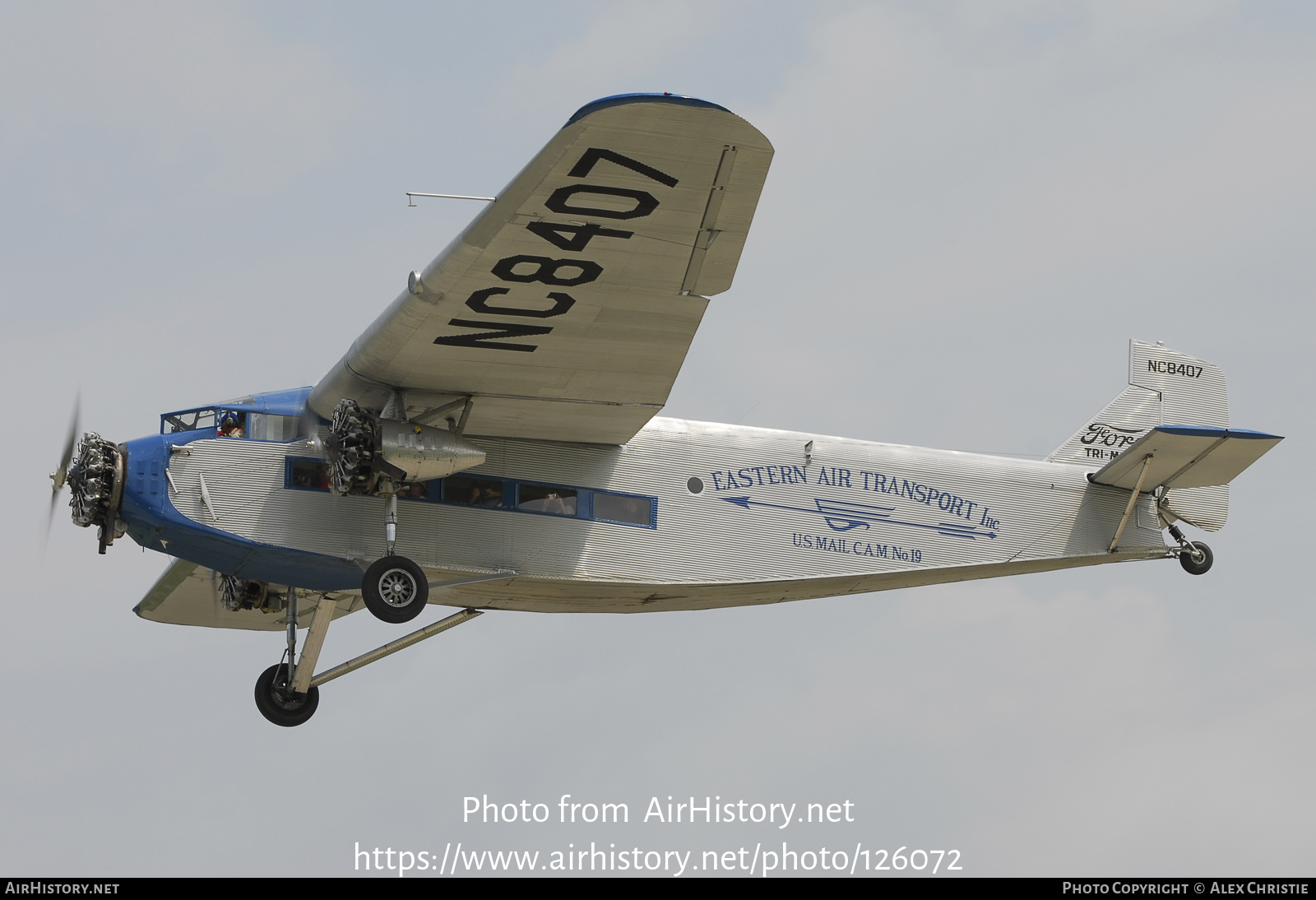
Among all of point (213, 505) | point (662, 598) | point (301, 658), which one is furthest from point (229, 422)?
point (662, 598)

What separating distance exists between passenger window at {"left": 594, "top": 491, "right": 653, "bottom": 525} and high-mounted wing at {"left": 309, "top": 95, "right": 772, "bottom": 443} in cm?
64

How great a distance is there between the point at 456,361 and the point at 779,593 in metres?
4.82

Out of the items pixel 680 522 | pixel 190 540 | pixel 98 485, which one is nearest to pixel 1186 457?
pixel 680 522

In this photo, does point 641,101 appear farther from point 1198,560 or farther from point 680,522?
point 1198,560

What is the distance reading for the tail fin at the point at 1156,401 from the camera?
21.4 metres

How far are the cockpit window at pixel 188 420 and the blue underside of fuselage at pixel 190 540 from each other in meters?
0.17

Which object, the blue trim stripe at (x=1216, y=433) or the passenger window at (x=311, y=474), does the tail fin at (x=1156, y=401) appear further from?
the passenger window at (x=311, y=474)

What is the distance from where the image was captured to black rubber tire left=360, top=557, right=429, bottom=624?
651 inches

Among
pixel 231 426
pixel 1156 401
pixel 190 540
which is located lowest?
pixel 190 540

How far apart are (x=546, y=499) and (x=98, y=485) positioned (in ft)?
14.3

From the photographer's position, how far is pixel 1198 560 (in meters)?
20.3

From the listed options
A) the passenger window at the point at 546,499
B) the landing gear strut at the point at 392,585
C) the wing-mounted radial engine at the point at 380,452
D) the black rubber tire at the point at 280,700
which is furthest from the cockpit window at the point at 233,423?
the black rubber tire at the point at 280,700

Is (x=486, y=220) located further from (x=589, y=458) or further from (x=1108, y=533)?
(x=1108, y=533)

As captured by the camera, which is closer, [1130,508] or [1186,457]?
[1186,457]
